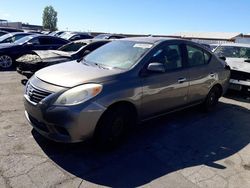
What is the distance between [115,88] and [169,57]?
5.08 ft

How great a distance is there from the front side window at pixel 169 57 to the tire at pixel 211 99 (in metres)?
1.42

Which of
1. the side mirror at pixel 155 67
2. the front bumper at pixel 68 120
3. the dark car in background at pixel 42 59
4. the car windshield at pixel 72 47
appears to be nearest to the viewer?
the front bumper at pixel 68 120

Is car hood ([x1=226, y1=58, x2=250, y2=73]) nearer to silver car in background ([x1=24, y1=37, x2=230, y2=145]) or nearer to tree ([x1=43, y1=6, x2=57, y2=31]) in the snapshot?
silver car in background ([x1=24, y1=37, x2=230, y2=145])

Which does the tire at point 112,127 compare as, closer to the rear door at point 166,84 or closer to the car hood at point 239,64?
the rear door at point 166,84

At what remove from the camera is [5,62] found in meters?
11.2

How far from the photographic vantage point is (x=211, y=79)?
20.2ft

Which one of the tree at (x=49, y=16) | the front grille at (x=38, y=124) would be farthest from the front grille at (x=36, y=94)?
the tree at (x=49, y=16)

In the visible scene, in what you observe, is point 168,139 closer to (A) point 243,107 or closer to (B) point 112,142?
(B) point 112,142

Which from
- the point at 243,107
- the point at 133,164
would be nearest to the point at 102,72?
the point at 133,164

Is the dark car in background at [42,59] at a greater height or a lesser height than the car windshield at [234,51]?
lesser

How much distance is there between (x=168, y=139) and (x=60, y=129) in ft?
6.29

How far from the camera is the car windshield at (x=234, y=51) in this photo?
9.00 metres

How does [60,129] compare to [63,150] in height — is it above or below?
above

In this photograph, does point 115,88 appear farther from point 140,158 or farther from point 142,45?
point 142,45
